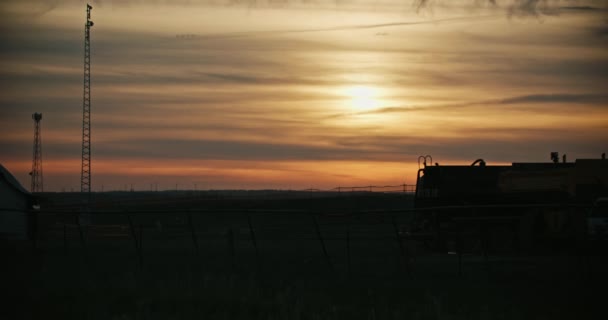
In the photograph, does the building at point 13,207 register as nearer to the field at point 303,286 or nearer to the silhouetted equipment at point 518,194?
the field at point 303,286

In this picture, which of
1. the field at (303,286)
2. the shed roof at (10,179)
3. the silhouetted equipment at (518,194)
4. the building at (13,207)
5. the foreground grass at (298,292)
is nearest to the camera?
the foreground grass at (298,292)

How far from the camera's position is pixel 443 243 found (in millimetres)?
41375

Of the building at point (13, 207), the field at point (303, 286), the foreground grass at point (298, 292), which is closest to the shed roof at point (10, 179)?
the building at point (13, 207)

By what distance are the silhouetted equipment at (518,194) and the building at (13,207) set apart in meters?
26.8

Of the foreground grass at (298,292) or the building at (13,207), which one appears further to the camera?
the building at (13,207)

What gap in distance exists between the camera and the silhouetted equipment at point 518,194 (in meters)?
38.1

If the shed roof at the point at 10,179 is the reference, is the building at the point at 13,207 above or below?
below

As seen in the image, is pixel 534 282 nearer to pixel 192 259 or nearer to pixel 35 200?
pixel 192 259

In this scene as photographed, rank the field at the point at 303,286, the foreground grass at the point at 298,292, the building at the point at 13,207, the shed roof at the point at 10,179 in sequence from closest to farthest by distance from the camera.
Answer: the foreground grass at the point at 298,292 < the field at the point at 303,286 < the building at the point at 13,207 < the shed roof at the point at 10,179

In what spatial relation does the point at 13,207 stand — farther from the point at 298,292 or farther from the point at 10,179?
the point at 298,292

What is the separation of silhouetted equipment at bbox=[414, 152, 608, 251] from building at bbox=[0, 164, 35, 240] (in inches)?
1053

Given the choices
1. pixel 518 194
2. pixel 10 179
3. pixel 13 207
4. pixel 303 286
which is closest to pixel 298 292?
pixel 303 286

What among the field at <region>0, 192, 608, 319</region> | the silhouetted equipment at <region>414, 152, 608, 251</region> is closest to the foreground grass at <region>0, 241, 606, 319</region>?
the field at <region>0, 192, 608, 319</region>

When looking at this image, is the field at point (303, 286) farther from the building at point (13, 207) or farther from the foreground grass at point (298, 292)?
the building at point (13, 207)
